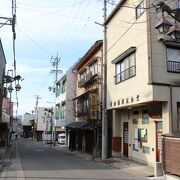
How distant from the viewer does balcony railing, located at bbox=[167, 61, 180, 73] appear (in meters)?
20.8

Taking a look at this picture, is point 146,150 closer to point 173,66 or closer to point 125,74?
point 125,74

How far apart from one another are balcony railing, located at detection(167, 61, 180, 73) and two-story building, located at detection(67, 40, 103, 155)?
1102cm

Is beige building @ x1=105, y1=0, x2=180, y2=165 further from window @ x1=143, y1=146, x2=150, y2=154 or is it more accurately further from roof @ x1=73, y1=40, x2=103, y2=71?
roof @ x1=73, y1=40, x2=103, y2=71

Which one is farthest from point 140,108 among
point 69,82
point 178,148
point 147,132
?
point 69,82

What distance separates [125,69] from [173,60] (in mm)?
4451

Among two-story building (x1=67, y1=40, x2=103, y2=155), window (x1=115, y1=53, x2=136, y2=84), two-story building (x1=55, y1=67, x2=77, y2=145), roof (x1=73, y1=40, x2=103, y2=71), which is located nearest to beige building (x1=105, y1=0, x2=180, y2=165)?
window (x1=115, y1=53, x2=136, y2=84)

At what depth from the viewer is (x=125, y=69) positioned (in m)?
24.6

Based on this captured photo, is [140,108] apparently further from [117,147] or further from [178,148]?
[178,148]

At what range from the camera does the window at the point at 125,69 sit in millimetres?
23234

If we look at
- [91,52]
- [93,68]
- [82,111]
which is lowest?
[82,111]

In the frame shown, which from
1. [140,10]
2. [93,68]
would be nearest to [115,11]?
[140,10]

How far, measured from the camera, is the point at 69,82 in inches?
1923

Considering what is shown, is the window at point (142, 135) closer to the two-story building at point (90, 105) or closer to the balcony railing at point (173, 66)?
the balcony railing at point (173, 66)

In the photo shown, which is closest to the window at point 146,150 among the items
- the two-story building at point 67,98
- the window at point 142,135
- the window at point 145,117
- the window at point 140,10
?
the window at point 142,135
